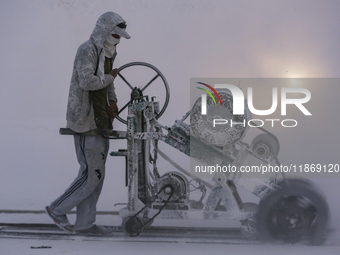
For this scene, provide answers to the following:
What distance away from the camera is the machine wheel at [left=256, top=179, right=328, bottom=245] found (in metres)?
2.54

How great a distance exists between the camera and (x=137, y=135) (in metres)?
Answer: 2.67

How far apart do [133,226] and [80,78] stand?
1052 millimetres

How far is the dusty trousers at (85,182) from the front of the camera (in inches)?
109

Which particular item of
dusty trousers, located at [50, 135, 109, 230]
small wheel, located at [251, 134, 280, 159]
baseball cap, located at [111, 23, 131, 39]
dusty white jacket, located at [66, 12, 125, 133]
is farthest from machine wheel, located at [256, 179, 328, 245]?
baseball cap, located at [111, 23, 131, 39]

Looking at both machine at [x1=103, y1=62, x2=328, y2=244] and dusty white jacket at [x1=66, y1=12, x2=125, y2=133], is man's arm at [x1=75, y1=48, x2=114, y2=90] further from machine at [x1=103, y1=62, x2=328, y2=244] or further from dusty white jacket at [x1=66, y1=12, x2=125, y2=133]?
machine at [x1=103, y1=62, x2=328, y2=244]

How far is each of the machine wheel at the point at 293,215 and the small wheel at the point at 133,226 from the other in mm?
776

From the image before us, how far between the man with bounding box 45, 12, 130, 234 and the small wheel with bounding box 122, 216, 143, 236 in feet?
0.83

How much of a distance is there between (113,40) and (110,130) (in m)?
0.65

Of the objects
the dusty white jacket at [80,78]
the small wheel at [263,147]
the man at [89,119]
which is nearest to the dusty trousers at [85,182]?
the man at [89,119]

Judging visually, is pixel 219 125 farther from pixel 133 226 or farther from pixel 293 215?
pixel 133 226

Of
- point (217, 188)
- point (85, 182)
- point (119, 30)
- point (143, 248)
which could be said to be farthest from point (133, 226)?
point (119, 30)

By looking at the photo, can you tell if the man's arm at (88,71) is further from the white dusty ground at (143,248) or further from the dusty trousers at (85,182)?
the white dusty ground at (143,248)

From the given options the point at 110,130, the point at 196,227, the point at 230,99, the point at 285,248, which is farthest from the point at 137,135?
the point at 285,248

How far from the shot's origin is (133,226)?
2.69m
